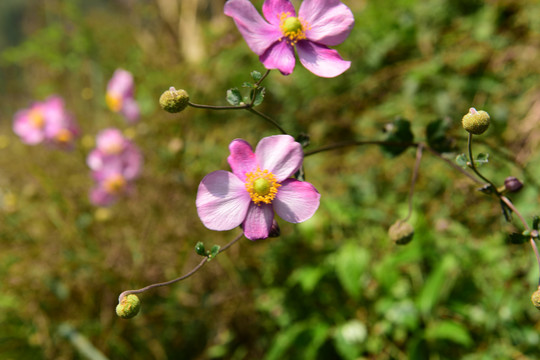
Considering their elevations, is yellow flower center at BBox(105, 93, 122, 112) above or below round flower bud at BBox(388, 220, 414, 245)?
below

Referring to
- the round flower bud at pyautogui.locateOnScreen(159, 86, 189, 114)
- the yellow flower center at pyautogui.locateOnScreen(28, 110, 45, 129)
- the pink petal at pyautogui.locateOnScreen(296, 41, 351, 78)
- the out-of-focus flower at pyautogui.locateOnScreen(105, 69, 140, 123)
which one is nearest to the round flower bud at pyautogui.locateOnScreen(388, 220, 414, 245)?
the pink petal at pyautogui.locateOnScreen(296, 41, 351, 78)

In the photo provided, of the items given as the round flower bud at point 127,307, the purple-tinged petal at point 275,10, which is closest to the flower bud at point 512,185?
the purple-tinged petal at point 275,10

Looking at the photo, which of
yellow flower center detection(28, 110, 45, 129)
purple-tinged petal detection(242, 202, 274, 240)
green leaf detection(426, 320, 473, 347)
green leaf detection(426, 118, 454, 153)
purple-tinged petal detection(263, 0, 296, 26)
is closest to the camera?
purple-tinged petal detection(242, 202, 274, 240)

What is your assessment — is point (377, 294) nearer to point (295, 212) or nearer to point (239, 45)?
point (295, 212)

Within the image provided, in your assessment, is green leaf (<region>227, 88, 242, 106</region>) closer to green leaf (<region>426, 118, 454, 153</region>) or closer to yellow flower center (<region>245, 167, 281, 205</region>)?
yellow flower center (<region>245, 167, 281, 205</region>)

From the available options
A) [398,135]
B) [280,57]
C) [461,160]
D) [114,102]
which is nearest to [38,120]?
[114,102]

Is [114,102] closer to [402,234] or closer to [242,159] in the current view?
[242,159]
